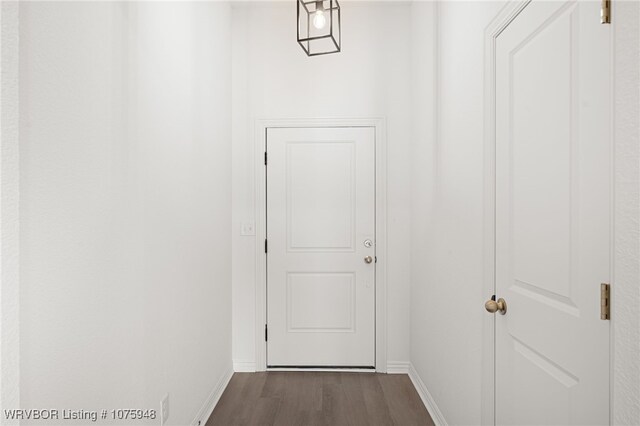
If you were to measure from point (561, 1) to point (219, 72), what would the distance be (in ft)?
7.13

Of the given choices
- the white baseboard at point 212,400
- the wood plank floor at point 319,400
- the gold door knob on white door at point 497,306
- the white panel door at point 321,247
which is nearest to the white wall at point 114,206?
the white baseboard at point 212,400

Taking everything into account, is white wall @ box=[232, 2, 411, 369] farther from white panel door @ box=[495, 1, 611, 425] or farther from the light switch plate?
white panel door @ box=[495, 1, 611, 425]

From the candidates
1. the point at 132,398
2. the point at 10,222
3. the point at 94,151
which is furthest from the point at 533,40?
the point at 132,398

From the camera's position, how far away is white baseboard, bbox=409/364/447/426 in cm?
219

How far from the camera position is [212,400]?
95.5 inches

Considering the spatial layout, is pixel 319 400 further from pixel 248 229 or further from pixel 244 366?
pixel 248 229

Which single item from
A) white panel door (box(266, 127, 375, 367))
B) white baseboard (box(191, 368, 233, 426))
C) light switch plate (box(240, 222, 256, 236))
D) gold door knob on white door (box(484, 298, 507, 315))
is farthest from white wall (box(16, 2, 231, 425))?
gold door knob on white door (box(484, 298, 507, 315))

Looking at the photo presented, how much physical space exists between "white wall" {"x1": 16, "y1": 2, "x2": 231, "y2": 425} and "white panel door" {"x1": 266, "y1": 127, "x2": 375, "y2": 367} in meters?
0.75

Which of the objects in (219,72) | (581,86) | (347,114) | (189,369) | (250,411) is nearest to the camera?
(581,86)

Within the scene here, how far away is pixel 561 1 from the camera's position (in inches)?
44.3

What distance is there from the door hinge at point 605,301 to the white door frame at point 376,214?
6.66 ft

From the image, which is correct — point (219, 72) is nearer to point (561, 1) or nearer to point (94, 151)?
point (94, 151)

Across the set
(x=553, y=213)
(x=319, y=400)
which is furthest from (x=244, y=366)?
(x=553, y=213)

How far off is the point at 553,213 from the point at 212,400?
7.51 ft
